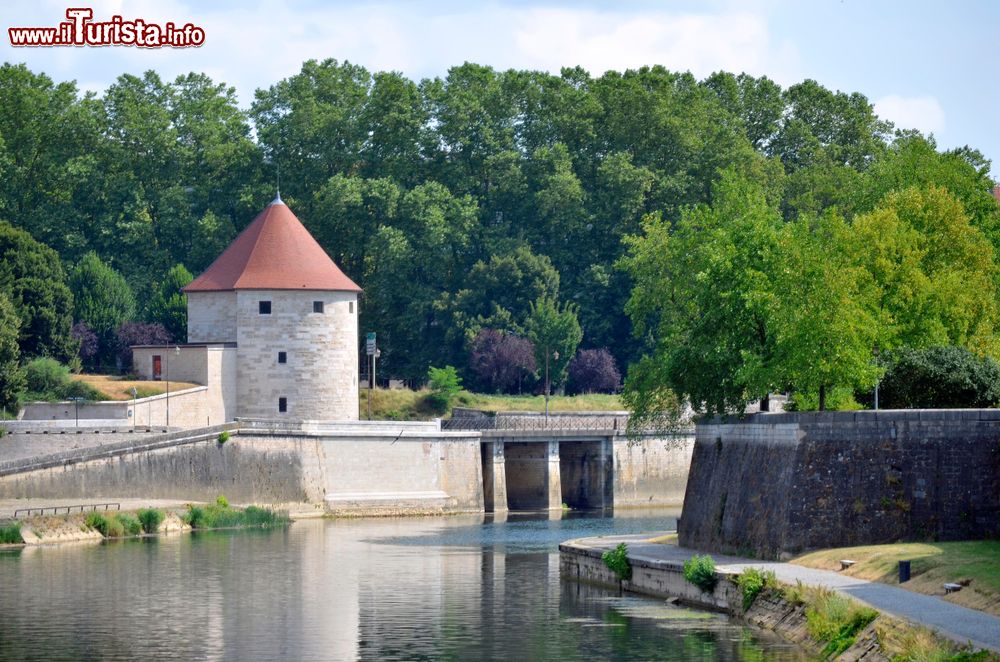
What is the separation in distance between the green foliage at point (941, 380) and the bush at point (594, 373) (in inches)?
1772

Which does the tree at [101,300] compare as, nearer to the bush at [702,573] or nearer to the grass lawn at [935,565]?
the bush at [702,573]

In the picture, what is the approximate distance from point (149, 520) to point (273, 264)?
19951 millimetres

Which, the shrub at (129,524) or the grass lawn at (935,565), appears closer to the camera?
the grass lawn at (935,565)

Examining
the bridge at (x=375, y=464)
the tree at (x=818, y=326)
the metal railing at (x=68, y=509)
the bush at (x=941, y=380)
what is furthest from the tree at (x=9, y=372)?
the bush at (x=941, y=380)

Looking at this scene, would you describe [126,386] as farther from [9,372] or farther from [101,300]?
[101,300]

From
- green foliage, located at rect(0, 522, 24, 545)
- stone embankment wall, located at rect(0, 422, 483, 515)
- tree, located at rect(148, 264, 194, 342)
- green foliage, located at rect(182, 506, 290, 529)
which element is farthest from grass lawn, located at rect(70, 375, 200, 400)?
green foliage, located at rect(0, 522, 24, 545)

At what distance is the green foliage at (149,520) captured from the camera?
58094 mm

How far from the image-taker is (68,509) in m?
56.9

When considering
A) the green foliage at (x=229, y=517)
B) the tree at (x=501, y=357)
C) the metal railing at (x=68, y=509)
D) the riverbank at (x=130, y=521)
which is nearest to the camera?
the riverbank at (x=130, y=521)

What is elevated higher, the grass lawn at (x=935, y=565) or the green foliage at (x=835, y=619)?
the grass lawn at (x=935, y=565)

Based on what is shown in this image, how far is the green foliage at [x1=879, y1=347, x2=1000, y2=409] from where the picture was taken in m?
44.0

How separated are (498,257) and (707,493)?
4865 centimetres

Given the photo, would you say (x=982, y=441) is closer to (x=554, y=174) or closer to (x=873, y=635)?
(x=873, y=635)

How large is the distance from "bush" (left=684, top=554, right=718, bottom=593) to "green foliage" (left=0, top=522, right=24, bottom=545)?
22.1 meters
